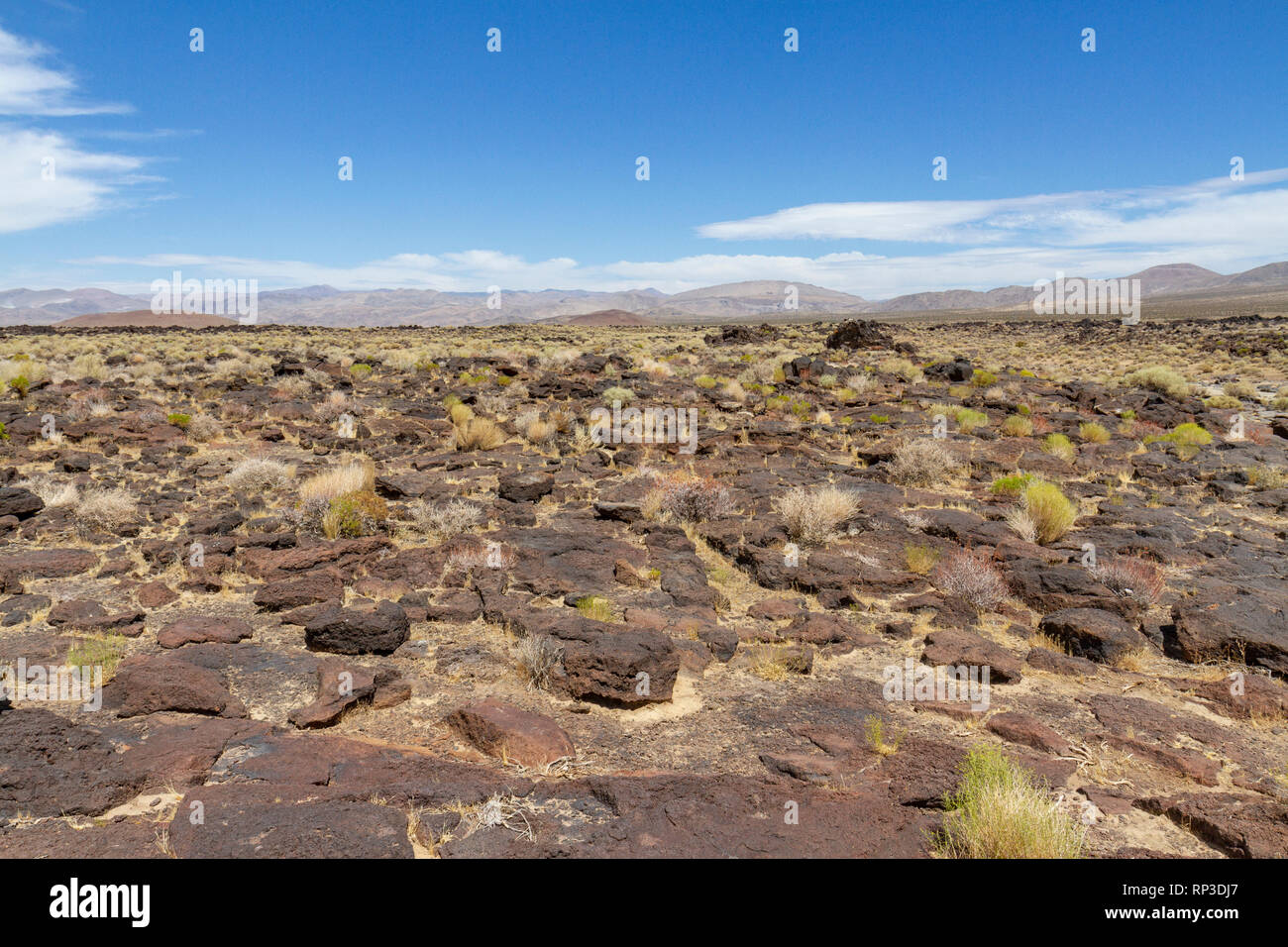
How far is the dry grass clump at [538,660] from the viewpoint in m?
5.65

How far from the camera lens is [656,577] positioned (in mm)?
7980

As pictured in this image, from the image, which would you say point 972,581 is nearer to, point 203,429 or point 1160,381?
point 203,429

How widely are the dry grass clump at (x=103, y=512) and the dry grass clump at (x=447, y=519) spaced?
11.7 feet

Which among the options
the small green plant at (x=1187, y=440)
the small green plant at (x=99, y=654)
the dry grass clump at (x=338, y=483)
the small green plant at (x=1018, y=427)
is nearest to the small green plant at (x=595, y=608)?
the small green plant at (x=99, y=654)

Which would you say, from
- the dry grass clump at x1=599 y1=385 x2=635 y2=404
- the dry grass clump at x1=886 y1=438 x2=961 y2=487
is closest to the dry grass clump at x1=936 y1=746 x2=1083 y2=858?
the dry grass clump at x1=886 y1=438 x2=961 y2=487

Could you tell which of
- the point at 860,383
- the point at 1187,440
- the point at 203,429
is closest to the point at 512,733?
the point at 203,429

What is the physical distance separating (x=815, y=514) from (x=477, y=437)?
24.8ft

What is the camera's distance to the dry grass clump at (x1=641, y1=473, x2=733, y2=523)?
9.89m

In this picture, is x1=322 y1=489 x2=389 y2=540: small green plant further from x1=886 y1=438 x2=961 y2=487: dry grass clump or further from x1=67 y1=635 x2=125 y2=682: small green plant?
x1=886 y1=438 x2=961 y2=487: dry grass clump

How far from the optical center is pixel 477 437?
46.3 feet

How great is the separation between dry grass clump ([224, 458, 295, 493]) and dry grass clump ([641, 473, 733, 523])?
5.85 meters

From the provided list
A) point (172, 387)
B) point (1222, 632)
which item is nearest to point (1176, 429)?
point (1222, 632)

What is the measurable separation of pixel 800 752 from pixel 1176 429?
52.4ft
